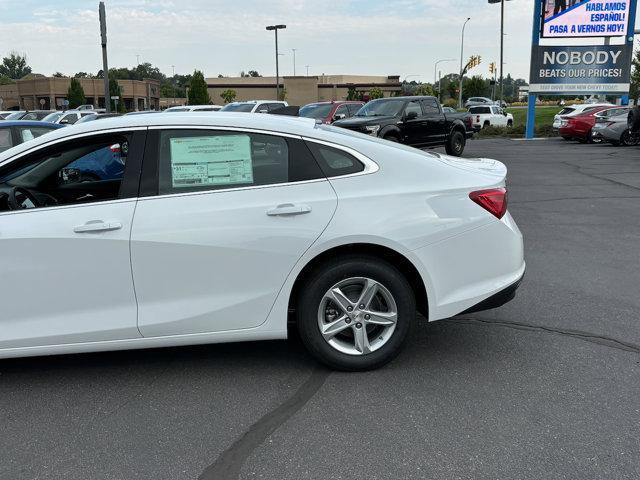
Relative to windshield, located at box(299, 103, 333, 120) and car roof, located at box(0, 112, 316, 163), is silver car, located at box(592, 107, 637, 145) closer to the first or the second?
windshield, located at box(299, 103, 333, 120)

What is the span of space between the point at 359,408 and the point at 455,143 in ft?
52.5

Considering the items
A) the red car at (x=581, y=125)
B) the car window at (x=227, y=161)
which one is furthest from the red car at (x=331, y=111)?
the car window at (x=227, y=161)

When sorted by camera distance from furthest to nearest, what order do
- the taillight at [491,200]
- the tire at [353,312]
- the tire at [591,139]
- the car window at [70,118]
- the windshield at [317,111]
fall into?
the car window at [70,118], the tire at [591,139], the windshield at [317,111], the taillight at [491,200], the tire at [353,312]

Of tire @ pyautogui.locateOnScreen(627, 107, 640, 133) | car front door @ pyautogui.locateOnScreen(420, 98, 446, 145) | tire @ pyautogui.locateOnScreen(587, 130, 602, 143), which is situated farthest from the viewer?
tire @ pyautogui.locateOnScreen(587, 130, 602, 143)

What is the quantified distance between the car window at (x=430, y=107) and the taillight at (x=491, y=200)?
46.4 feet

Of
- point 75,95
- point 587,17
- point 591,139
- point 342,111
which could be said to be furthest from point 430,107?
point 75,95

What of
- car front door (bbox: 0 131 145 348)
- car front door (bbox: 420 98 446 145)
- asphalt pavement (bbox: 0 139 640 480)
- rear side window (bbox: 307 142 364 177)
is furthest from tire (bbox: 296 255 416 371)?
car front door (bbox: 420 98 446 145)

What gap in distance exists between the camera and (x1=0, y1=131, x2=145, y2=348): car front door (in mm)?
3527

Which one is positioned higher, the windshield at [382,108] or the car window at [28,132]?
the windshield at [382,108]

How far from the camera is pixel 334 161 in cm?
383

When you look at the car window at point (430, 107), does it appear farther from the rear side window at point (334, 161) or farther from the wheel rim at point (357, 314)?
the wheel rim at point (357, 314)

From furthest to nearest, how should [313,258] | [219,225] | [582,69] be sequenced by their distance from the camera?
[582,69], [313,258], [219,225]

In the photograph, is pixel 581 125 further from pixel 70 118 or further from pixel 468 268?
pixel 468 268

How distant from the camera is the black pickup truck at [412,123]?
16234 mm
